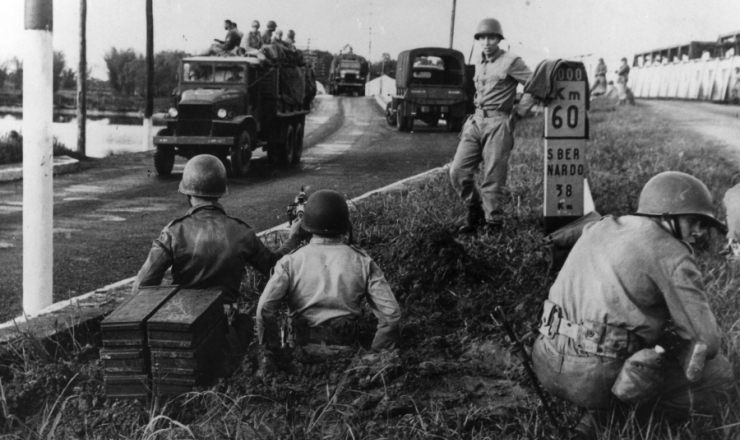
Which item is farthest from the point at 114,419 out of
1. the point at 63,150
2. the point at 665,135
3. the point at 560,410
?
the point at 63,150

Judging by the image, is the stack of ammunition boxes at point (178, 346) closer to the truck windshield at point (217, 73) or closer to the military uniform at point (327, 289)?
the military uniform at point (327, 289)

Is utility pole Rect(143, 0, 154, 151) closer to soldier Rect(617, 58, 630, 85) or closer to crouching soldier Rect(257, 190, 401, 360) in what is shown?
crouching soldier Rect(257, 190, 401, 360)

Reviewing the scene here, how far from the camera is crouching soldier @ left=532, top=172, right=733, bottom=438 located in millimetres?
2645

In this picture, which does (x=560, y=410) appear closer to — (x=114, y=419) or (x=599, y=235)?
(x=599, y=235)

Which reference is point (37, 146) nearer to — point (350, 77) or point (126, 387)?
point (126, 387)

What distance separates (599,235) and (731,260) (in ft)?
6.97

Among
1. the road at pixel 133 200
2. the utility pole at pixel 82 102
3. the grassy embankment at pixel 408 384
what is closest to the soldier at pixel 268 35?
the road at pixel 133 200

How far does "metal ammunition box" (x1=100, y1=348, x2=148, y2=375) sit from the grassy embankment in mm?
124

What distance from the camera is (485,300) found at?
4.21m

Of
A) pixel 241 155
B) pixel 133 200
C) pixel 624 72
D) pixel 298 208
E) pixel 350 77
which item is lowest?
pixel 133 200

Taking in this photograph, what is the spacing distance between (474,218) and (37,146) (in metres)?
3.17

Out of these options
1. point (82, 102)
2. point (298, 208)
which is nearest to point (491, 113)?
point (298, 208)

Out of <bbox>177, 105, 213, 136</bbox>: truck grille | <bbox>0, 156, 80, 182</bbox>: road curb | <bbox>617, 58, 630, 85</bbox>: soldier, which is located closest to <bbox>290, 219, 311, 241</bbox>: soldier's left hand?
<bbox>177, 105, 213, 136</bbox>: truck grille

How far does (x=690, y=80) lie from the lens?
12000 millimetres
